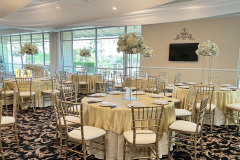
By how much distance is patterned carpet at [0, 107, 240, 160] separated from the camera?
3.23 metres

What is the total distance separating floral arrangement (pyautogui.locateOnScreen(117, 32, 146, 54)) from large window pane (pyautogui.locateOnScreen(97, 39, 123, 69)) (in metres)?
7.16

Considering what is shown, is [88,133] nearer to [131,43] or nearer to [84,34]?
[131,43]

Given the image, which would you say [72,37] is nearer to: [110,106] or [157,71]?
[157,71]

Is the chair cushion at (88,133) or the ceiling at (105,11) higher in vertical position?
the ceiling at (105,11)

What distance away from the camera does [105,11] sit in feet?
18.4

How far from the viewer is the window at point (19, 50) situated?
13820mm

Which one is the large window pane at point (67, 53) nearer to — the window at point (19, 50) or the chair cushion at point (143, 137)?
the window at point (19, 50)

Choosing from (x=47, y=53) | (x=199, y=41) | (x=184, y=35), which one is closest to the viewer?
(x=199, y=41)

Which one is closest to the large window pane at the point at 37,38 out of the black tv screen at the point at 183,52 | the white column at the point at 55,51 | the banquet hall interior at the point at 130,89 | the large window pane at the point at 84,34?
the banquet hall interior at the point at 130,89

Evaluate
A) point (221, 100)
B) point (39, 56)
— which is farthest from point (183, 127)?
point (39, 56)

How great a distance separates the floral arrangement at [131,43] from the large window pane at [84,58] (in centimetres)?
825

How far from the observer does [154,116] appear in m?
2.94

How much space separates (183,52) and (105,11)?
436 centimetres

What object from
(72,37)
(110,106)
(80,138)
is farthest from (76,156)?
(72,37)
